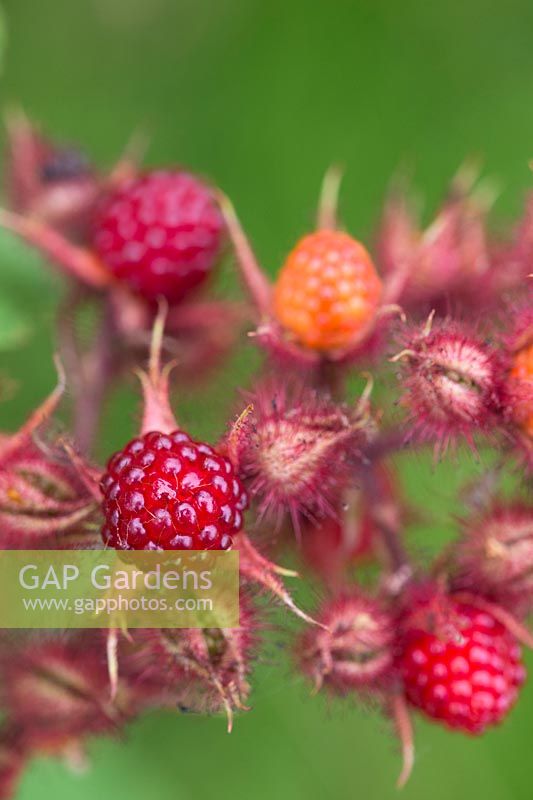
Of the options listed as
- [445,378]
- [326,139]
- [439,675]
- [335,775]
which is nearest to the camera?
[445,378]

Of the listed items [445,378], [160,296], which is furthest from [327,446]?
[160,296]

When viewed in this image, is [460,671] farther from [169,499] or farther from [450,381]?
[169,499]

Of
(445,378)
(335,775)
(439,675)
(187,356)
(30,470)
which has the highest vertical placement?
(445,378)

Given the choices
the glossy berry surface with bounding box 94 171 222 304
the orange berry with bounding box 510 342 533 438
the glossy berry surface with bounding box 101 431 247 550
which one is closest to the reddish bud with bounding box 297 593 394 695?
the glossy berry surface with bounding box 101 431 247 550

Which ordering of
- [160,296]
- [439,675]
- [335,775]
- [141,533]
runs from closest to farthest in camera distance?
[141,533] → [439,675] → [160,296] → [335,775]

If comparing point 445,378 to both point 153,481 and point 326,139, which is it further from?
point 326,139

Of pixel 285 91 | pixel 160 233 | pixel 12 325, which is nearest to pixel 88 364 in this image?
pixel 12 325

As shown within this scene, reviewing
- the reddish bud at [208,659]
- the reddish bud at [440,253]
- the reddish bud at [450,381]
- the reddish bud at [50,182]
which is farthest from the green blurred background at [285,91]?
the reddish bud at [450,381]
